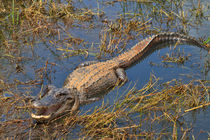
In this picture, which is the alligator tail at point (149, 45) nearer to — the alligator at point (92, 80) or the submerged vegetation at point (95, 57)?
the alligator at point (92, 80)

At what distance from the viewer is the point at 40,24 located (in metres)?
6.44

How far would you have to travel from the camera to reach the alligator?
4156 millimetres

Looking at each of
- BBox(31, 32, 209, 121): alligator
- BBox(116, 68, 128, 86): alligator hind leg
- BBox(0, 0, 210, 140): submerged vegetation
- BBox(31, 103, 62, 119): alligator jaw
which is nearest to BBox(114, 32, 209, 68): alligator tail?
BBox(31, 32, 209, 121): alligator

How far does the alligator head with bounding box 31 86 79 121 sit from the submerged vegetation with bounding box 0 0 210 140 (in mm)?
133

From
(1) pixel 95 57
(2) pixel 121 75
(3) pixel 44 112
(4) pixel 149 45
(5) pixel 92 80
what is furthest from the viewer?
(4) pixel 149 45

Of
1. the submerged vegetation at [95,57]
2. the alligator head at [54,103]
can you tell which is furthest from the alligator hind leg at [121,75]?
the alligator head at [54,103]

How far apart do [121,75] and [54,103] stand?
153 centimetres

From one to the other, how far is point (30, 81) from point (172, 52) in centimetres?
281

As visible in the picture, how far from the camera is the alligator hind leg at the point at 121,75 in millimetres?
5125

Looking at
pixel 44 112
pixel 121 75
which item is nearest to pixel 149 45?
pixel 121 75

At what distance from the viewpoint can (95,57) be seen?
572cm

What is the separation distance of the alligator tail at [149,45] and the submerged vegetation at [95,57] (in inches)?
11.9

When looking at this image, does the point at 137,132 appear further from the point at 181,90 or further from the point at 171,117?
the point at 181,90

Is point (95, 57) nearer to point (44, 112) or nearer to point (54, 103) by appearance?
point (54, 103)
